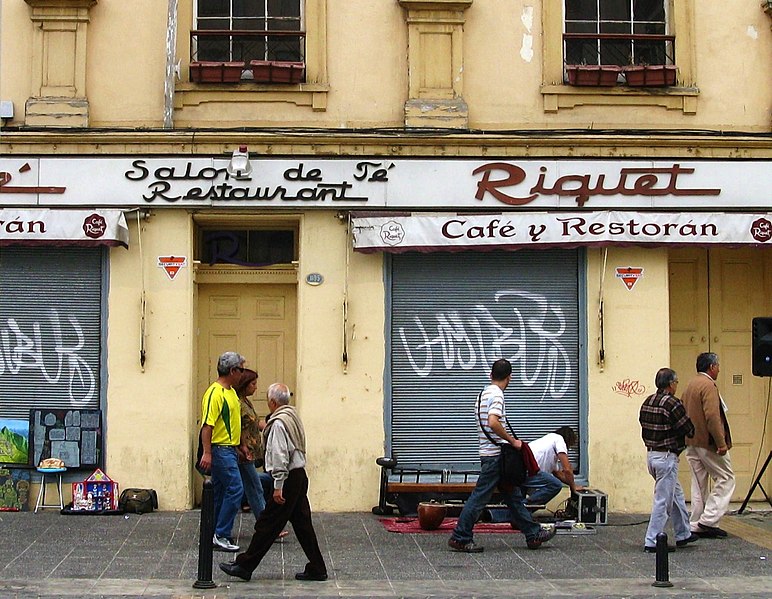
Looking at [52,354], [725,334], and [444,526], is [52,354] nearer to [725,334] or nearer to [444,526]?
[444,526]

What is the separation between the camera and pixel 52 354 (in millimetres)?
13711

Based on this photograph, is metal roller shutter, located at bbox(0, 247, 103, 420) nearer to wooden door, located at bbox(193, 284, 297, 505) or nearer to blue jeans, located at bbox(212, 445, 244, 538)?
wooden door, located at bbox(193, 284, 297, 505)

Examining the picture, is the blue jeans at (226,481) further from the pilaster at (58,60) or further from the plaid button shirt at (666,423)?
the pilaster at (58,60)

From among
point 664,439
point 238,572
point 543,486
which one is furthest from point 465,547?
point 238,572

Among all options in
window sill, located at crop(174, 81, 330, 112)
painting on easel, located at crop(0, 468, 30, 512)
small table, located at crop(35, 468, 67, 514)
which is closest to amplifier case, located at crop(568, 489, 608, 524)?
window sill, located at crop(174, 81, 330, 112)

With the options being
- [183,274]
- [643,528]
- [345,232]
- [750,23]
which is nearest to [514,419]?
[643,528]

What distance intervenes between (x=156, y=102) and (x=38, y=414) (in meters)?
3.73

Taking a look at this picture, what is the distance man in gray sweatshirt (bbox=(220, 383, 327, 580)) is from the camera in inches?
387

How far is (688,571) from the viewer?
10633 millimetres

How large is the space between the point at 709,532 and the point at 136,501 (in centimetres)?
603

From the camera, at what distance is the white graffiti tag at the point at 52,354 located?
1367cm

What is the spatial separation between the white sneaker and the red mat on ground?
195 centimetres

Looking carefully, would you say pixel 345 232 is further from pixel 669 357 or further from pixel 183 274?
pixel 669 357

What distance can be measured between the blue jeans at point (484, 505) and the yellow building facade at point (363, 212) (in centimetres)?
226
